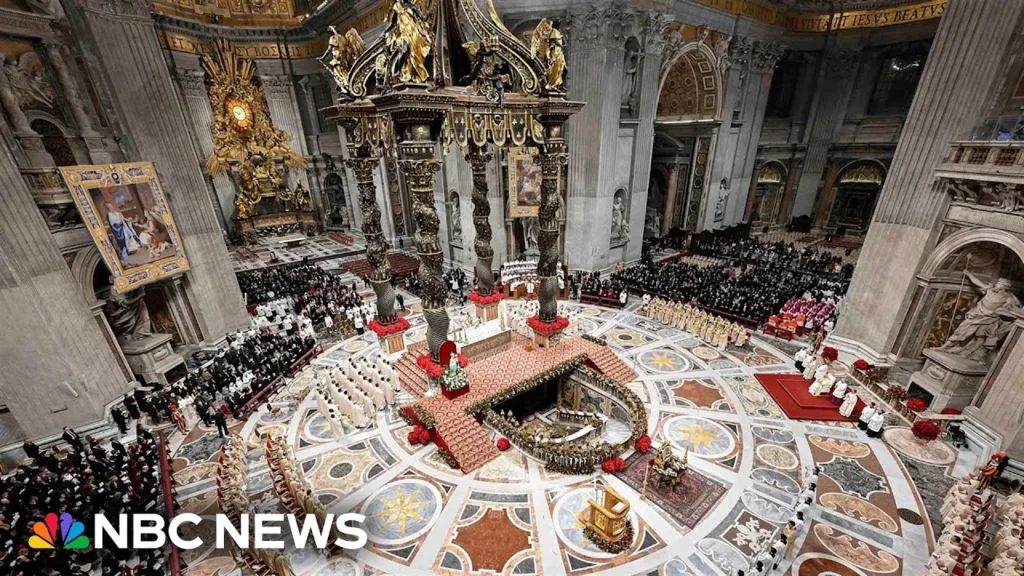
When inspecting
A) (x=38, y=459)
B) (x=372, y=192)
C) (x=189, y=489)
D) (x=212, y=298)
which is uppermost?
(x=372, y=192)

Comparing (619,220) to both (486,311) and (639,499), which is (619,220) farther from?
(639,499)

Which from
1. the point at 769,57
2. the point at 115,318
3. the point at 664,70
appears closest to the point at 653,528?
the point at 115,318

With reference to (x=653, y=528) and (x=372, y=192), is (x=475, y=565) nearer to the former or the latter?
(x=653, y=528)

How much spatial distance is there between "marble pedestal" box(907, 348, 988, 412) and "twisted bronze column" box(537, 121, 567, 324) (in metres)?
10.5

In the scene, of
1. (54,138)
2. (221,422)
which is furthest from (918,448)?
(54,138)

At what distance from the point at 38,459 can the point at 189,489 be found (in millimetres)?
3565

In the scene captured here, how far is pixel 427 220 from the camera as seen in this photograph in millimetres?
9898

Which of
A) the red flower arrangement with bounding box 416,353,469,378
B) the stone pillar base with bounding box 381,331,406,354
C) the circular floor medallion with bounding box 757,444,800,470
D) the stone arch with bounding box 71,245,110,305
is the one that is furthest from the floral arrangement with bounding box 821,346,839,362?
the stone arch with bounding box 71,245,110,305

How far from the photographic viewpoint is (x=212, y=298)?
14898 mm

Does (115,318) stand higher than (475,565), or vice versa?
(115,318)

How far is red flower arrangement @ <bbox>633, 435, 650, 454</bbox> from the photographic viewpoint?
960 cm

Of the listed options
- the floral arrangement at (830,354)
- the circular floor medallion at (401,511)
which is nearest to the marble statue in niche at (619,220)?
the floral arrangement at (830,354)

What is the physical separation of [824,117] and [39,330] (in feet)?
120

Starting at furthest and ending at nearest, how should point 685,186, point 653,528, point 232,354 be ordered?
1. point 685,186
2. point 232,354
3. point 653,528
